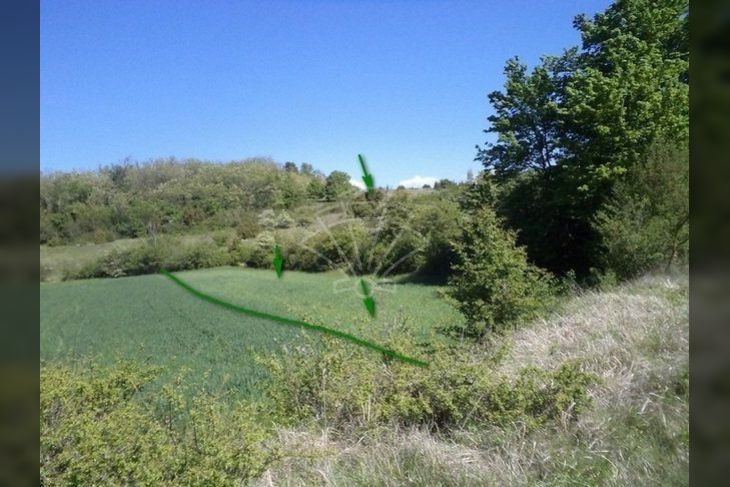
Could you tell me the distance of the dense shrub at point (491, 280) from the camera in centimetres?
207

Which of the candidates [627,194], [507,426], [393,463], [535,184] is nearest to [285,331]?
[393,463]

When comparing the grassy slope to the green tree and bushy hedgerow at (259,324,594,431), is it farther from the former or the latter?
the green tree

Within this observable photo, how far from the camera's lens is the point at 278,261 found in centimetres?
166

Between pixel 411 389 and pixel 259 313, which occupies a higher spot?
pixel 259 313

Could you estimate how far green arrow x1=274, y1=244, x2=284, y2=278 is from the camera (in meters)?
1.63

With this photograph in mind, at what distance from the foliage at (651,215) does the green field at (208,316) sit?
0.76m

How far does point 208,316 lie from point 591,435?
2203mm

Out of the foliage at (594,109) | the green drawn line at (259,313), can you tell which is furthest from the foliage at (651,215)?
the green drawn line at (259,313)

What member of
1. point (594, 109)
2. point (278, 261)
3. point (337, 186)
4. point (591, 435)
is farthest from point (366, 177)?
point (591, 435)

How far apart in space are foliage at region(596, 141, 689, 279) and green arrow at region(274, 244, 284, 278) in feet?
3.64

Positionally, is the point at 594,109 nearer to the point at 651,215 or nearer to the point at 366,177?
the point at 651,215
